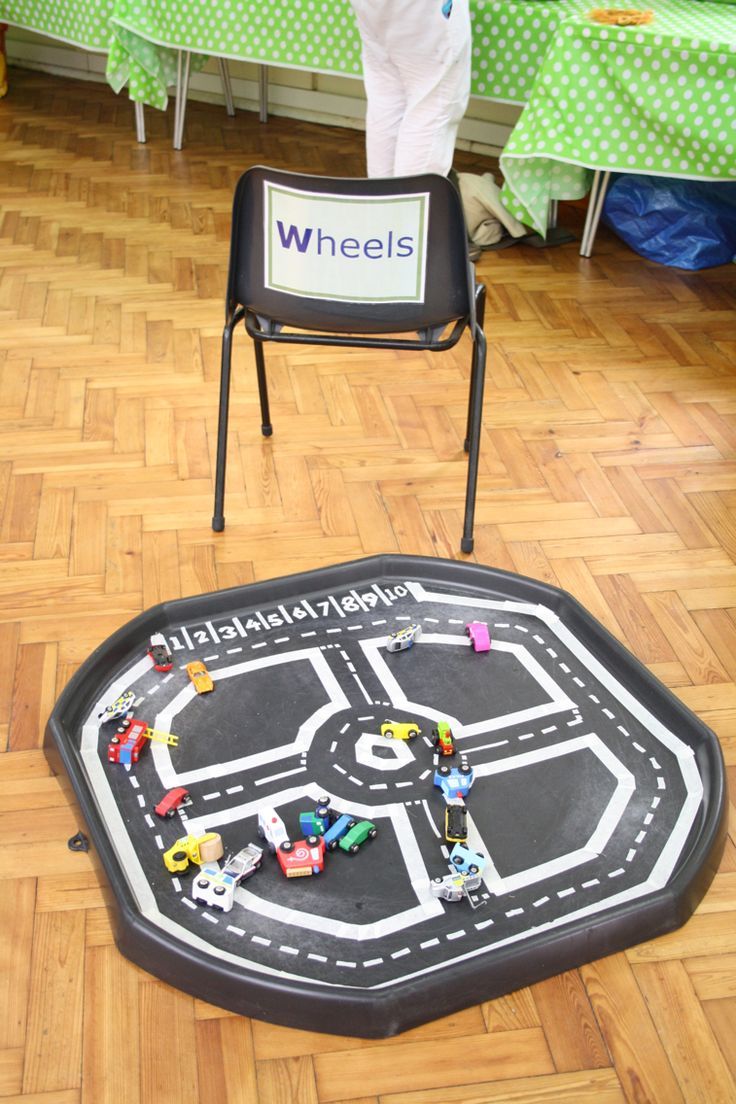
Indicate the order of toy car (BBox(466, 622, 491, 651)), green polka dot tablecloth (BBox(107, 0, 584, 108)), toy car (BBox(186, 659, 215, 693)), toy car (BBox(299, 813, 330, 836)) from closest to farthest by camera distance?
toy car (BBox(299, 813, 330, 836)) < toy car (BBox(186, 659, 215, 693)) < toy car (BBox(466, 622, 491, 651)) < green polka dot tablecloth (BBox(107, 0, 584, 108))

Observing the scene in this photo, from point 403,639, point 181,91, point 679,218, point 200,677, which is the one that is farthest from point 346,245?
point 181,91

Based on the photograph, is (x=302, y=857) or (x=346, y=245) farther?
(x=346, y=245)

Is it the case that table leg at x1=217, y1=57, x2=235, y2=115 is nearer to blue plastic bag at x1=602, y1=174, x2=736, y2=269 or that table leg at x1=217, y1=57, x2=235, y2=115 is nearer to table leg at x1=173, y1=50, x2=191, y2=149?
table leg at x1=173, y1=50, x2=191, y2=149

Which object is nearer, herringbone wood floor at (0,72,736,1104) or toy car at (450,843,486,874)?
herringbone wood floor at (0,72,736,1104)

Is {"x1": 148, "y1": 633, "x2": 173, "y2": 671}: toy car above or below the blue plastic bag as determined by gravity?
below

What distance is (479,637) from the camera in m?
2.12

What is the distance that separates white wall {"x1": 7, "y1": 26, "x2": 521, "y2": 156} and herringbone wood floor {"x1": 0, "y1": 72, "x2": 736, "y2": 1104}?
252 millimetres

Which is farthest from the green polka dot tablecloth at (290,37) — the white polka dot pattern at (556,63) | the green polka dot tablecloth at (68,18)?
the green polka dot tablecloth at (68,18)

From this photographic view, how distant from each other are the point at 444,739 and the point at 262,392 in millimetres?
1120

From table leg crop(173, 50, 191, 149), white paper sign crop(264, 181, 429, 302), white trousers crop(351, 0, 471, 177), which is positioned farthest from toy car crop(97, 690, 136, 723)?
table leg crop(173, 50, 191, 149)

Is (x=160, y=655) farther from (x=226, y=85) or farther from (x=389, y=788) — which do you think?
(x=226, y=85)

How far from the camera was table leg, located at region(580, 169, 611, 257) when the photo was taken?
3639mm

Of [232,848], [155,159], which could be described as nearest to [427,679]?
[232,848]

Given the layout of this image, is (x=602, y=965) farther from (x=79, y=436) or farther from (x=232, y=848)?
(x=79, y=436)
